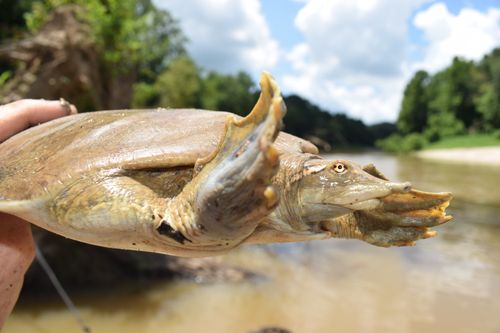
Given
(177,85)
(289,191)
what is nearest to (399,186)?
(289,191)

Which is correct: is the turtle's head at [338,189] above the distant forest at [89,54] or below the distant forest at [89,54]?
below

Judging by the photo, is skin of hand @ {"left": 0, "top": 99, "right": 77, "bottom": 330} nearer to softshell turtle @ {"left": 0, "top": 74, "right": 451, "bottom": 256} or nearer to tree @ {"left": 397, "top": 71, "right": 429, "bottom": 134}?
softshell turtle @ {"left": 0, "top": 74, "right": 451, "bottom": 256}

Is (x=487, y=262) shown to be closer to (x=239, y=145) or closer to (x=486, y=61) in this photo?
(x=239, y=145)

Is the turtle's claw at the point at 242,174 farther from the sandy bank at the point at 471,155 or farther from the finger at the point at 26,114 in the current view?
the sandy bank at the point at 471,155

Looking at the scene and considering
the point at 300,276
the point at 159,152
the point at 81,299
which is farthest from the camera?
the point at 300,276

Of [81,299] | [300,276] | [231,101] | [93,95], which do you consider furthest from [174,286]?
[231,101]

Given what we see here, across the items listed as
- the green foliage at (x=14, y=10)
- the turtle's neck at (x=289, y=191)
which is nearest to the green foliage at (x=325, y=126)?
the green foliage at (x=14, y=10)

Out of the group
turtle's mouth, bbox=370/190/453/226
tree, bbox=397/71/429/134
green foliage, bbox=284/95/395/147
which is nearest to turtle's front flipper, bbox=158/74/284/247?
turtle's mouth, bbox=370/190/453/226
